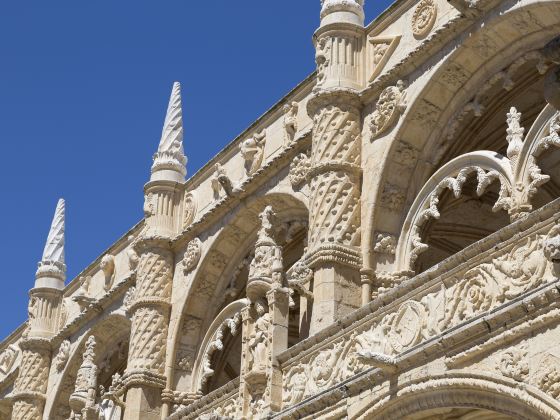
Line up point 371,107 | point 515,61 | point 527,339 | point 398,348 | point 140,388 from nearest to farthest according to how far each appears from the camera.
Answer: point 527,339 → point 398,348 → point 515,61 → point 371,107 → point 140,388

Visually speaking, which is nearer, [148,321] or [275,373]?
[275,373]

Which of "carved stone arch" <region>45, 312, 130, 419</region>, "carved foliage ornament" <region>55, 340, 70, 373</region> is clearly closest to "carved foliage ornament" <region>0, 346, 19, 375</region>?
"carved stone arch" <region>45, 312, 130, 419</region>

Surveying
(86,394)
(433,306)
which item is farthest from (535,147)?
(86,394)

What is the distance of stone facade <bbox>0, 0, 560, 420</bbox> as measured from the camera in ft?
35.3

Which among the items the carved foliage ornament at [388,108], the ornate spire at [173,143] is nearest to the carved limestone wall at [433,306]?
the carved foliage ornament at [388,108]

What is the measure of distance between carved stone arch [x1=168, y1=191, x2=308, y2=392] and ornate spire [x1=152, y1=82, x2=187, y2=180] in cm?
221

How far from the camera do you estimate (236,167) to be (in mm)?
19672

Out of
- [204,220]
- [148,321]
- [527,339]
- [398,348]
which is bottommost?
[527,339]

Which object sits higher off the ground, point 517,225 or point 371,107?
point 371,107

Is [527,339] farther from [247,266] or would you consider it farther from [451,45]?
[247,266]

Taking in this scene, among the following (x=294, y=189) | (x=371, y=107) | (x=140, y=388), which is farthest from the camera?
(x=140, y=388)

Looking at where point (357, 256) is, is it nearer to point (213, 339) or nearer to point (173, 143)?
point (213, 339)

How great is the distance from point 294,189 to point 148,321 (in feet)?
12.7

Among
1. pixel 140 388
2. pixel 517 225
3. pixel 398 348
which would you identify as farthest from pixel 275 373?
pixel 140 388
